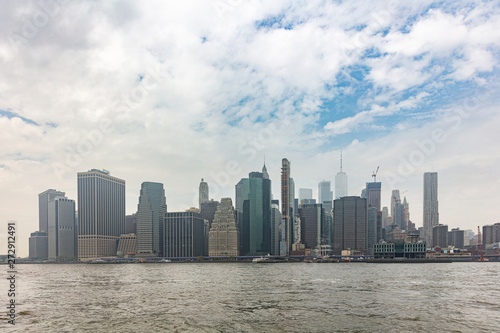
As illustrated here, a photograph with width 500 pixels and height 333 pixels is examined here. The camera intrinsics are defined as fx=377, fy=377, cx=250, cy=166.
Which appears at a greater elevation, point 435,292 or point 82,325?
point 82,325

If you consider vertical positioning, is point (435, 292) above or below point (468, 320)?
below

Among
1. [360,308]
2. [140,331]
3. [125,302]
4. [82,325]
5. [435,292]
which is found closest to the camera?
[140,331]

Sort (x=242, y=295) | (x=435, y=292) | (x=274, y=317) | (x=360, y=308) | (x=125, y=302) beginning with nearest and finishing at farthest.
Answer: (x=274, y=317) < (x=360, y=308) < (x=125, y=302) < (x=242, y=295) < (x=435, y=292)

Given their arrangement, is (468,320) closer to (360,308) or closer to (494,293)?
(360,308)

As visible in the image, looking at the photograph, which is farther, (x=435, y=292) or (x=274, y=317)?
(x=435, y=292)

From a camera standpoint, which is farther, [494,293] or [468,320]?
[494,293]

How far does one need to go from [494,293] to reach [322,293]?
108 feet

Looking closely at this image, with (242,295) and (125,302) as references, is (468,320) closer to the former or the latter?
(242,295)

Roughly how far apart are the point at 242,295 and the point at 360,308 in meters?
23.2

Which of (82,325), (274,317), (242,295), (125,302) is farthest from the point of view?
(242,295)

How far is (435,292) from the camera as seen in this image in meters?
72.9

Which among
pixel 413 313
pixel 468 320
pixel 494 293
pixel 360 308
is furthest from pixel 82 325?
pixel 494 293

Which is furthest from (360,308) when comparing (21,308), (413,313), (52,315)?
(21,308)

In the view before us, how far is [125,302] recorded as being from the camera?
6091cm
